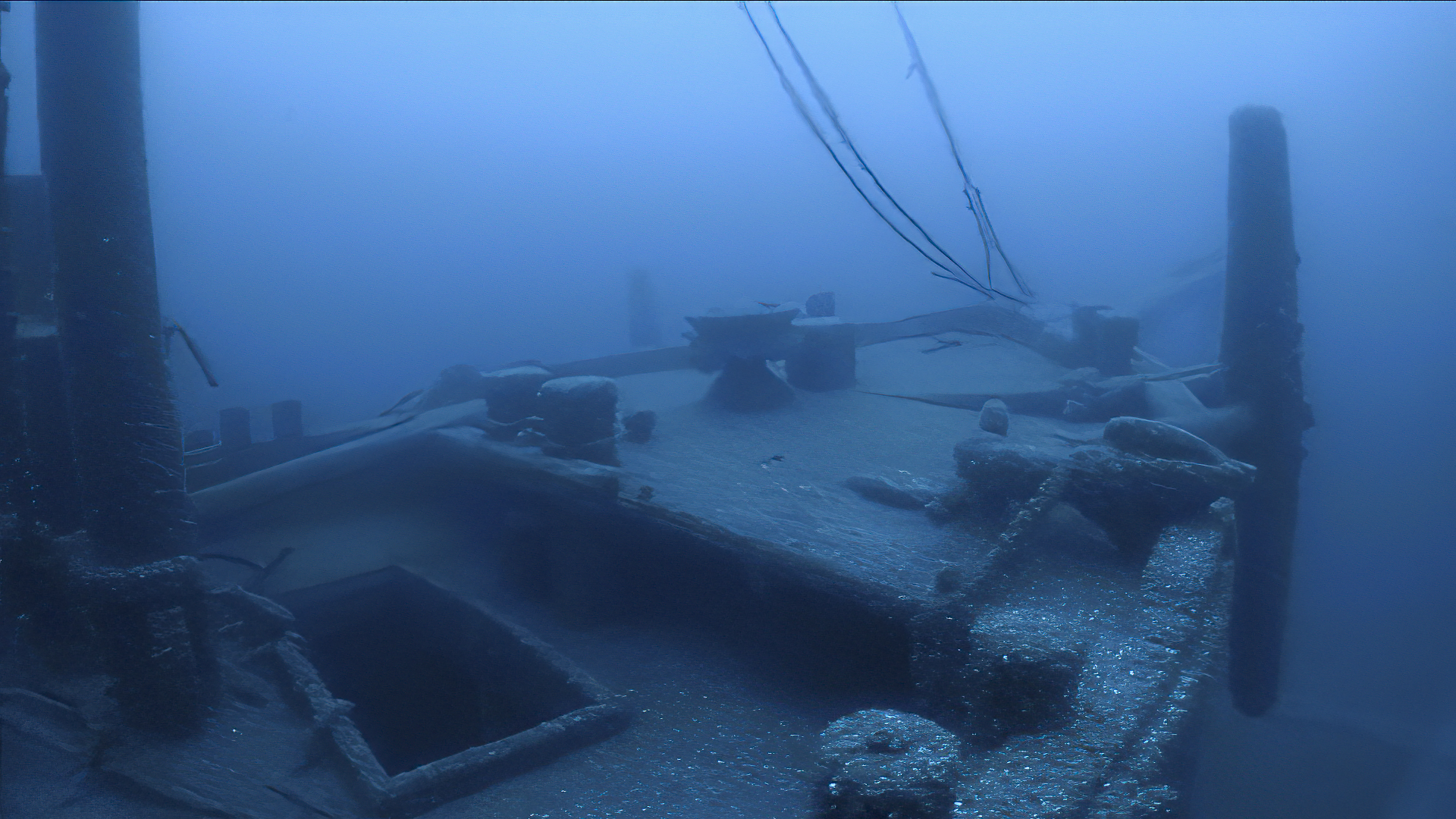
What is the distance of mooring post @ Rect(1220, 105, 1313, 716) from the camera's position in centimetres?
576

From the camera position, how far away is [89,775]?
286 cm

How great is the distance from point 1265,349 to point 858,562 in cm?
461

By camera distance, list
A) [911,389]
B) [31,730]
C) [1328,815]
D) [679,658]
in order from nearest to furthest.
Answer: [31,730] → [1328,815] → [679,658] → [911,389]

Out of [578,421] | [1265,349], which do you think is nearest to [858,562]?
[578,421]

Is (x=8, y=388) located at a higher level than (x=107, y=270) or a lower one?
lower

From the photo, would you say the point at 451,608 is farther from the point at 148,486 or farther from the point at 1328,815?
the point at 1328,815

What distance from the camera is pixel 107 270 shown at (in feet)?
9.96

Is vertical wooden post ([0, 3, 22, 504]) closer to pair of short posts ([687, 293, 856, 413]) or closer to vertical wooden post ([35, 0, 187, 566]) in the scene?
vertical wooden post ([35, 0, 187, 566])

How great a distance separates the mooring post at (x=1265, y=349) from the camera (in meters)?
5.76

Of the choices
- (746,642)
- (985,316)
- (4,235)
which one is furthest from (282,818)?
(985,316)

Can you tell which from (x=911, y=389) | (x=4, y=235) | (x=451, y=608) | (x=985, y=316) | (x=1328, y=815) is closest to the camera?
(x=4, y=235)

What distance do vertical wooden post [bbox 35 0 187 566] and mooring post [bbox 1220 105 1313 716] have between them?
7.09 metres

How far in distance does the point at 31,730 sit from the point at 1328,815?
243 inches

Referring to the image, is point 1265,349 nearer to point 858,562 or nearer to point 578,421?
point 858,562
